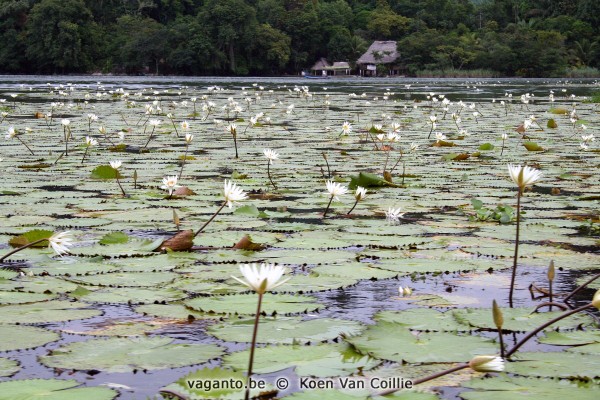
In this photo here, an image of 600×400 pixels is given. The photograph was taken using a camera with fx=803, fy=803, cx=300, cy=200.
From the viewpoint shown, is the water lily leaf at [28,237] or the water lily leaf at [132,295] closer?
the water lily leaf at [132,295]

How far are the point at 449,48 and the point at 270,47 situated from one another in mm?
12267

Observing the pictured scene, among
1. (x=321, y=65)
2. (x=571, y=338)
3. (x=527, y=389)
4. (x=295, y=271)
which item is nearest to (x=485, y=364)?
(x=527, y=389)

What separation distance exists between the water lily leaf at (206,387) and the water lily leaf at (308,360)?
0.37 ft

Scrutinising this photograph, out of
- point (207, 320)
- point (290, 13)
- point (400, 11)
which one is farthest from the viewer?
point (400, 11)

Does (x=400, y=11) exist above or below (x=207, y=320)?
above

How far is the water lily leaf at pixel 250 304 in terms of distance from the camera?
2.09 metres

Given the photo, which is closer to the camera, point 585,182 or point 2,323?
point 2,323

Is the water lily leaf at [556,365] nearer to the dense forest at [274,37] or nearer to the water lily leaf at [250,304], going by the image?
the water lily leaf at [250,304]

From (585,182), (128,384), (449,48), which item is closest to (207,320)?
(128,384)

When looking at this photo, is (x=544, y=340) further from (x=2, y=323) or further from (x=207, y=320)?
(x=2, y=323)

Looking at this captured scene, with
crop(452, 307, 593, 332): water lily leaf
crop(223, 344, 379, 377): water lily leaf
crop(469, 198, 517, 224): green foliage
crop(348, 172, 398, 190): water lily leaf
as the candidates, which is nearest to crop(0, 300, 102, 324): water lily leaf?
crop(223, 344, 379, 377): water lily leaf

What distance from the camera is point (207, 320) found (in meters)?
2.04

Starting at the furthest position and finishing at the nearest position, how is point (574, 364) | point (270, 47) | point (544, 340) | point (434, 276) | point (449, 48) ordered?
point (270, 47) → point (449, 48) → point (434, 276) → point (544, 340) → point (574, 364)

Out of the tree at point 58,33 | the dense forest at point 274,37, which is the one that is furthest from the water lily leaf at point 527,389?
the tree at point 58,33
